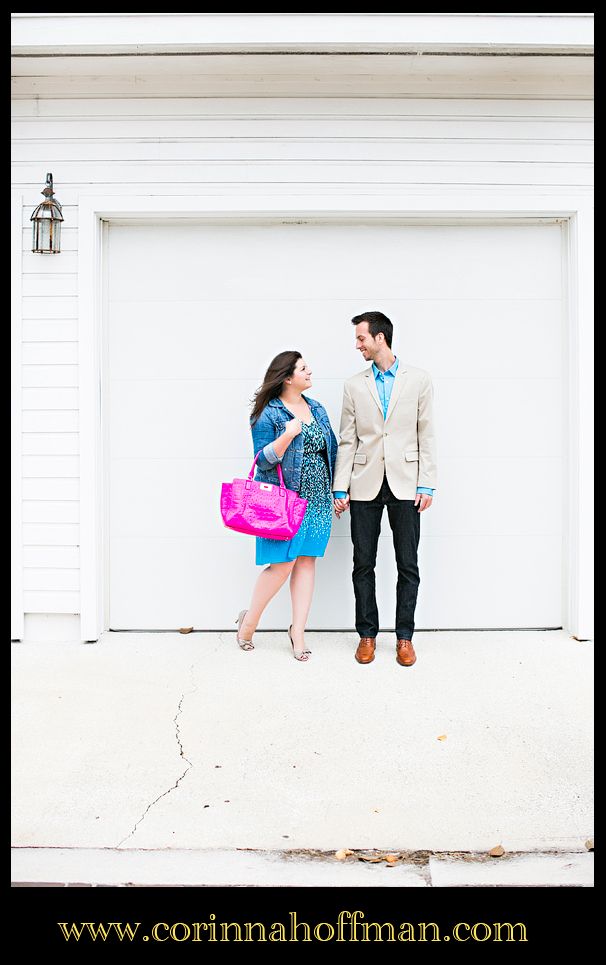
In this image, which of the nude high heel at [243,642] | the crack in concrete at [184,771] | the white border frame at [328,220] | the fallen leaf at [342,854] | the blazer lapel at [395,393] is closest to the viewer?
the fallen leaf at [342,854]

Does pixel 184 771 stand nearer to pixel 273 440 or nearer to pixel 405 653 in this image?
pixel 405 653

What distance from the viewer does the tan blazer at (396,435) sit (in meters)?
4.47

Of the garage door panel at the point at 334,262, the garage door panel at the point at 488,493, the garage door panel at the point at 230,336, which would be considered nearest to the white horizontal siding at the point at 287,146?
the garage door panel at the point at 334,262

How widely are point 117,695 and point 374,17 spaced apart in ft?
13.0

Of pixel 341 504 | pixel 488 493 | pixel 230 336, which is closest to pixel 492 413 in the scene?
pixel 488 493

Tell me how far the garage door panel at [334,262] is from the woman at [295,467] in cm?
85

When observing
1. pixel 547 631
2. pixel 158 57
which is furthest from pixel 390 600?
pixel 158 57

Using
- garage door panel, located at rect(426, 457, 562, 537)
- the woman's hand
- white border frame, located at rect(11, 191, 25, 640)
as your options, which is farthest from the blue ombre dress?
white border frame, located at rect(11, 191, 25, 640)

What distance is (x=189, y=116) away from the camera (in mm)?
4961

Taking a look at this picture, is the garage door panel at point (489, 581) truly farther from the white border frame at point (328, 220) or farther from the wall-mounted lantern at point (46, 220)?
the wall-mounted lantern at point (46, 220)

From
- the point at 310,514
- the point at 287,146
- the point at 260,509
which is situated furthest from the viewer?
the point at 287,146

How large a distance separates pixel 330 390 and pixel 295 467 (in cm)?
83

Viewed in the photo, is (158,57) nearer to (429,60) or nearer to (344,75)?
(344,75)

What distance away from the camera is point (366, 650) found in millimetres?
4500
